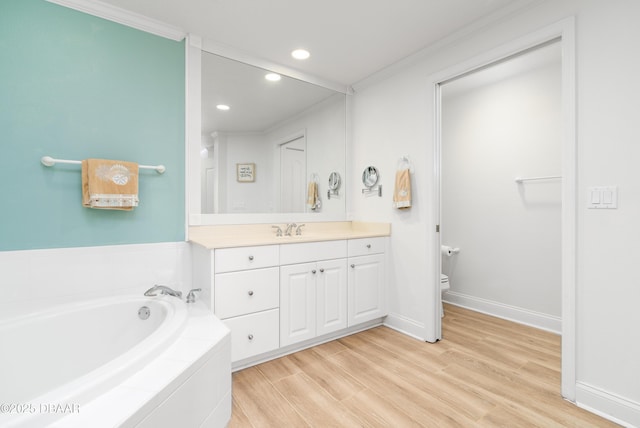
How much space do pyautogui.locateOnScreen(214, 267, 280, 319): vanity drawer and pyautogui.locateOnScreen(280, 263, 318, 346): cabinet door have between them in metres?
0.07

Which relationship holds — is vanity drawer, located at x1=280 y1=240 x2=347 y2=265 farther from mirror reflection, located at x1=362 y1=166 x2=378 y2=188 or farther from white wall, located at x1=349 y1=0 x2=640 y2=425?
white wall, located at x1=349 y1=0 x2=640 y2=425

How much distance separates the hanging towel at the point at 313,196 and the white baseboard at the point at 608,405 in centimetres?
220

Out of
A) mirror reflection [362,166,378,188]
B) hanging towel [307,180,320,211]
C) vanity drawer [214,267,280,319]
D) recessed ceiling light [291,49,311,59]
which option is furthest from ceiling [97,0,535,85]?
vanity drawer [214,267,280,319]

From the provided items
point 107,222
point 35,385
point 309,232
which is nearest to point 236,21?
point 107,222

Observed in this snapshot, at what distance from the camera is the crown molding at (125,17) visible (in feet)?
6.13

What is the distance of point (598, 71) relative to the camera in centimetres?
160

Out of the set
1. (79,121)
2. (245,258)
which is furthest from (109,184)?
(245,258)

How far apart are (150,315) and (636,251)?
254 centimetres

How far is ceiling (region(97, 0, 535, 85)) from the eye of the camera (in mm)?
1921

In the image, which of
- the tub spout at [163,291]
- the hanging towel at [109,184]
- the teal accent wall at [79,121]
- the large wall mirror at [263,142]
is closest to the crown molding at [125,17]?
the teal accent wall at [79,121]

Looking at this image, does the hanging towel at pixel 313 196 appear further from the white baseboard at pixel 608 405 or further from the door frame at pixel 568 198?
the white baseboard at pixel 608 405

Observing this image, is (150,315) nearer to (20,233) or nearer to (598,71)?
(20,233)

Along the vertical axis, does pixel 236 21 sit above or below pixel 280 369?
above

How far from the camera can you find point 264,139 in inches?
107
